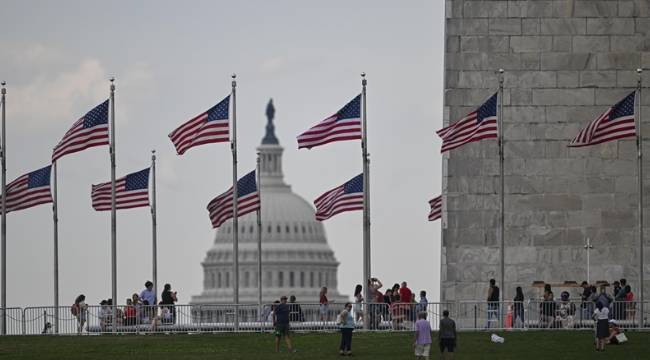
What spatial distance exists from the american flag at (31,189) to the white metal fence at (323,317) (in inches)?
Result: 181

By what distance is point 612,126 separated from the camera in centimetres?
8038

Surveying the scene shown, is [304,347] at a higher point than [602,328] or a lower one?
lower

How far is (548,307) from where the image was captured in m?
80.8

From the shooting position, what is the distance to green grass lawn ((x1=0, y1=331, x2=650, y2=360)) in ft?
228

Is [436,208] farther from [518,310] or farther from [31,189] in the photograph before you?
[31,189]

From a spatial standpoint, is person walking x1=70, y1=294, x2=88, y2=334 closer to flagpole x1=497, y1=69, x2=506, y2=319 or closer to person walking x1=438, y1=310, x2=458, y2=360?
flagpole x1=497, y1=69, x2=506, y2=319

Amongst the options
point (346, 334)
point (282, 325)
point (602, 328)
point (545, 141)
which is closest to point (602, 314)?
point (602, 328)

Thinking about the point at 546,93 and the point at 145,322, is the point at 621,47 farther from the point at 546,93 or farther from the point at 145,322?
the point at 145,322

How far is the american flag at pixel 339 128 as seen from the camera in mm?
80875

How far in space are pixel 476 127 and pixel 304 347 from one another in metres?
11.3

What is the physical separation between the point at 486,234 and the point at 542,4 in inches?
307

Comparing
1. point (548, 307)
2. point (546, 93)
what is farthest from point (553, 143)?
point (548, 307)

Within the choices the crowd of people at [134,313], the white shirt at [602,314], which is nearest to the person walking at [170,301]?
the crowd of people at [134,313]

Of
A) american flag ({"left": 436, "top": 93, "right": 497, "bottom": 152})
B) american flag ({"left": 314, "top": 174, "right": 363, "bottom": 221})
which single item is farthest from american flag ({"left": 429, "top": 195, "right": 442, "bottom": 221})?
american flag ({"left": 436, "top": 93, "right": 497, "bottom": 152})
